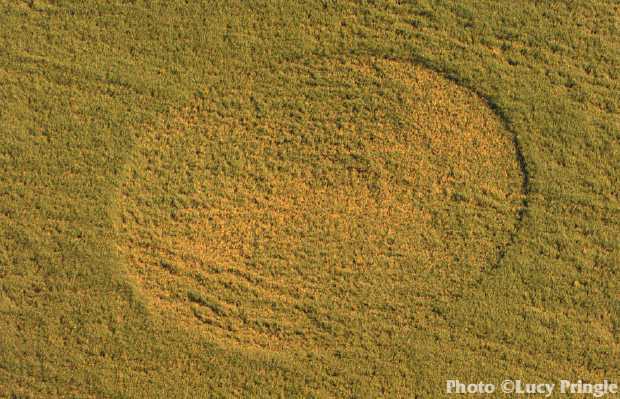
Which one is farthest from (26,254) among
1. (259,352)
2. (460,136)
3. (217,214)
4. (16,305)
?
(460,136)

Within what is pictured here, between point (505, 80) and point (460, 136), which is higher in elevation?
point (505, 80)

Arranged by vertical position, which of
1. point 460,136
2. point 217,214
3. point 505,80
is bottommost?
point 217,214

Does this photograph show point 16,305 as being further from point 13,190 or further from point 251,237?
point 251,237
